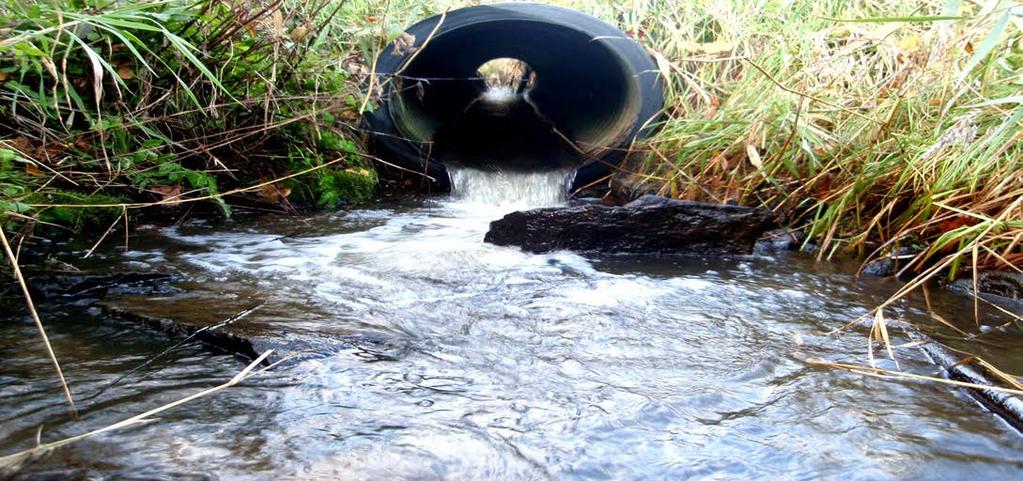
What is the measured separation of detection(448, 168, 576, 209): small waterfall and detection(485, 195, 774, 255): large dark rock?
61.9 inches

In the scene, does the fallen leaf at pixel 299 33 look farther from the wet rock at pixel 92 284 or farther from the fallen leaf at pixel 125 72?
the wet rock at pixel 92 284

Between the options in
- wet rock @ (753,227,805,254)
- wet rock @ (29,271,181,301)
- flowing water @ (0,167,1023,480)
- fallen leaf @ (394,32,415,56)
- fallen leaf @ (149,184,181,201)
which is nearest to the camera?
flowing water @ (0,167,1023,480)

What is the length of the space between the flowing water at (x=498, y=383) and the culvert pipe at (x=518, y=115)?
1946 mm

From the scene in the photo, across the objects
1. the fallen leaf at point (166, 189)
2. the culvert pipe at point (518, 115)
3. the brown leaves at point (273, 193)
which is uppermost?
the culvert pipe at point (518, 115)

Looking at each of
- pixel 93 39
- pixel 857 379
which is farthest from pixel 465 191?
pixel 857 379

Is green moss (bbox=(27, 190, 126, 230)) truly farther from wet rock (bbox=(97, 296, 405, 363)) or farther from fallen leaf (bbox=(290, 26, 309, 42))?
fallen leaf (bbox=(290, 26, 309, 42))

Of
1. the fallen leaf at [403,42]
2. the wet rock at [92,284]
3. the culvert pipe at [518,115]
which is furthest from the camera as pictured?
the culvert pipe at [518,115]

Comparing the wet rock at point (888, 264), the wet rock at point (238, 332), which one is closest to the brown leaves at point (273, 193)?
the wet rock at point (238, 332)

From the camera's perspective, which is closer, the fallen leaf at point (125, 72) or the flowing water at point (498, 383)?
the flowing water at point (498, 383)

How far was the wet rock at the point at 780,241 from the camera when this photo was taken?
4029 millimetres

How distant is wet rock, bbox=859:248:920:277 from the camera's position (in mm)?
3492

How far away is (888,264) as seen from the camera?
353 centimetres

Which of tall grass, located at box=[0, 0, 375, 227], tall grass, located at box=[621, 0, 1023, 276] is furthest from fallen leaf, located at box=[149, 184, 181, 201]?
tall grass, located at box=[621, 0, 1023, 276]

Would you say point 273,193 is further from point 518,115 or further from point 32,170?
point 518,115
